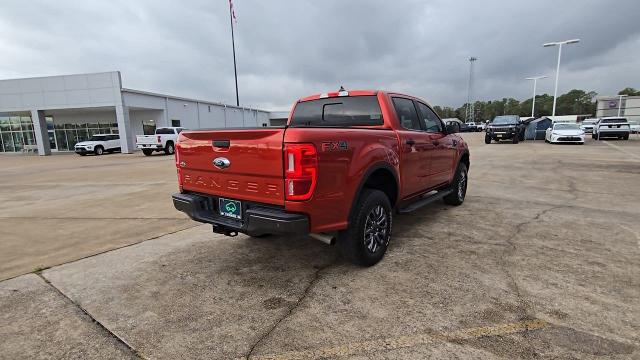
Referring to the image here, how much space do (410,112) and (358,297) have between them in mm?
2775

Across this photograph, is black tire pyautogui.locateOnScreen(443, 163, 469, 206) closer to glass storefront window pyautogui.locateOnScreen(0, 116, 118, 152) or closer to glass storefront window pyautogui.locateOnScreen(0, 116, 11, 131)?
glass storefront window pyautogui.locateOnScreen(0, 116, 118, 152)

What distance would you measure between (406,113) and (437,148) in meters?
0.83

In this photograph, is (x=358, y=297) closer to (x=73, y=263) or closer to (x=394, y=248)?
(x=394, y=248)

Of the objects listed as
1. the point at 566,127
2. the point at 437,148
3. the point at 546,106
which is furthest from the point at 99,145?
the point at 546,106

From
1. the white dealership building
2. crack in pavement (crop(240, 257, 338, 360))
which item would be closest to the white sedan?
crack in pavement (crop(240, 257, 338, 360))

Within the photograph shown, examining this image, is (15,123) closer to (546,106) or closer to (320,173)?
(320,173)

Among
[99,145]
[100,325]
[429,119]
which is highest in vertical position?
[429,119]

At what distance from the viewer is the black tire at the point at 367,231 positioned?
334 cm

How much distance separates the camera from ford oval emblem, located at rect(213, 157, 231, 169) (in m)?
3.24

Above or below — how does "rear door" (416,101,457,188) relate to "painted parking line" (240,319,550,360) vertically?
above

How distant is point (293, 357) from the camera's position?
225 cm

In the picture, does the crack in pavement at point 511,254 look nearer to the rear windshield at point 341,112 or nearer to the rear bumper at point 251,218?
A: the rear bumper at point 251,218

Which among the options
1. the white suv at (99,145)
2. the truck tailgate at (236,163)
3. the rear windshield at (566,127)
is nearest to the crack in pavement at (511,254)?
the truck tailgate at (236,163)

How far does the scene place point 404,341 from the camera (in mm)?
2389
